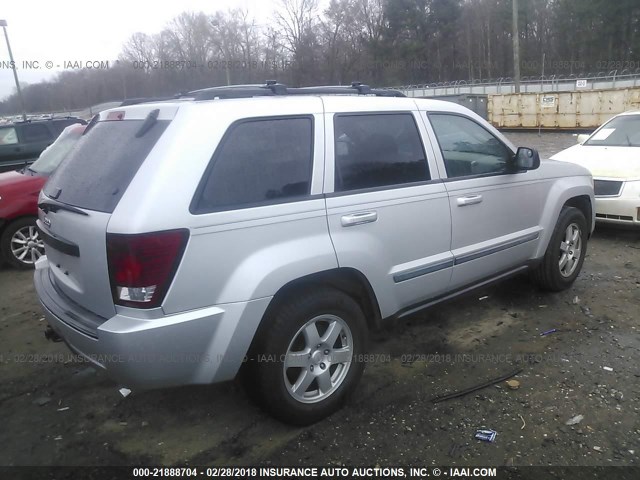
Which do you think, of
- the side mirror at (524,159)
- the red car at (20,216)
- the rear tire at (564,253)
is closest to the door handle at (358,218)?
the side mirror at (524,159)

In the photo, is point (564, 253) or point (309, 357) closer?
point (309, 357)

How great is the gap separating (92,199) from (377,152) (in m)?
1.70

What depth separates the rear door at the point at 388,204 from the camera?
2.88 metres

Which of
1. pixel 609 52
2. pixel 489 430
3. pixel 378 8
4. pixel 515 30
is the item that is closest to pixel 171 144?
pixel 489 430

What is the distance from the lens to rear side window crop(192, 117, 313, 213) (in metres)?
2.44

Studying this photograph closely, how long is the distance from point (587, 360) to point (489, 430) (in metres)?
1.19

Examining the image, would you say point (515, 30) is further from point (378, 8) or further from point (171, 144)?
point (378, 8)

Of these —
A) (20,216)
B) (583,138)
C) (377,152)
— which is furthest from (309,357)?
(583,138)

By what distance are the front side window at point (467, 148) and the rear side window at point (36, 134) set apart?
380 inches

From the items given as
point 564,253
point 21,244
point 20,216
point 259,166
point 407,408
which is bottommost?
point 407,408

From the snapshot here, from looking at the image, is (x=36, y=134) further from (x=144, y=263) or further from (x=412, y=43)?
(x=412, y=43)

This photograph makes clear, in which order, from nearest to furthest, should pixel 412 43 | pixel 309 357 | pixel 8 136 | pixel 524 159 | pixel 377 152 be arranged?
pixel 309 357 < pixel 377 152 < pixel 524 159 < pixel 8 136 < pixel 412 43

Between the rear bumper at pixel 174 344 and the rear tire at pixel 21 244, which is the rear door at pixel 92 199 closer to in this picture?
the rear bumper at pixel 174 344

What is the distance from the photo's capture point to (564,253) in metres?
4.64
